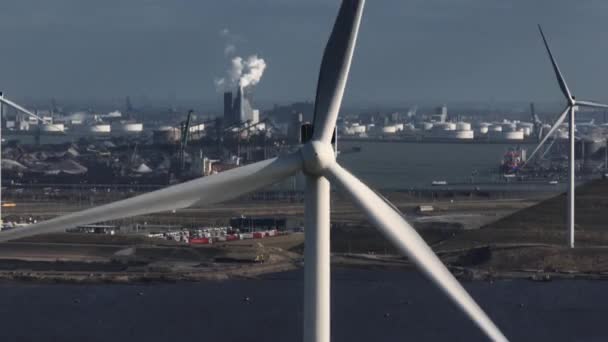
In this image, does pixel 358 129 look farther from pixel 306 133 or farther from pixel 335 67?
pixel 335 67

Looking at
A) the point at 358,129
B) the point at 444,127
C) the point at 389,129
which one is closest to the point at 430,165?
the point at 358,129

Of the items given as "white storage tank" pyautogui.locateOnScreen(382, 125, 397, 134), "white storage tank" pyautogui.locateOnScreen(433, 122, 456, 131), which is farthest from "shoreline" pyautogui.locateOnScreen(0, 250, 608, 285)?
"white storage tank" pyautogui.locateOnScreen(433, 122, 456, 131)

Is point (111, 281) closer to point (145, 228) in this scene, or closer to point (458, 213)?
point (145, 228)

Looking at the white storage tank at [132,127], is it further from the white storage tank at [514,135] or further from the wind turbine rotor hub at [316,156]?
the wind turbine rotor hub at [316,156]

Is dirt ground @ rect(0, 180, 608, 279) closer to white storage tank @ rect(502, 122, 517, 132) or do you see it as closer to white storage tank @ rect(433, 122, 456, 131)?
white storage tank @ rect(502, 122, 517, 132)

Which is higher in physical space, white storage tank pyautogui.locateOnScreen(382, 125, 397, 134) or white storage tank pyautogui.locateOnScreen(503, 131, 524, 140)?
white storage tank pyautogui.locateOnScreen(382, 125, 397, 134)

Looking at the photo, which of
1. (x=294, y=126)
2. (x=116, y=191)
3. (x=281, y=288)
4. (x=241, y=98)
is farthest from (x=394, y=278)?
(x=241, y=98)
